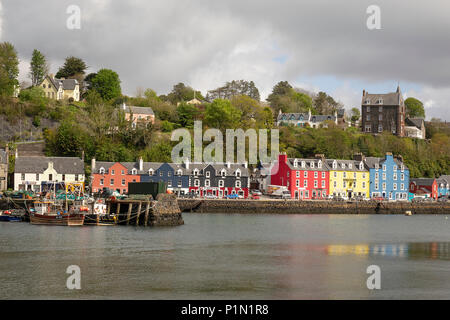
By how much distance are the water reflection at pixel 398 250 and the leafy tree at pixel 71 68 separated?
2970 inches

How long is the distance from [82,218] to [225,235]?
11603mm

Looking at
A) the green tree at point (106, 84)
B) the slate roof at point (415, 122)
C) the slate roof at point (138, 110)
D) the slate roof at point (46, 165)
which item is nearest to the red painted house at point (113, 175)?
the slate roof at point (46, 165)

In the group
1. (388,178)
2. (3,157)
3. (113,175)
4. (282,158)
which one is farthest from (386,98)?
(3,157)

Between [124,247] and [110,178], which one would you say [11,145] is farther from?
[124,247]

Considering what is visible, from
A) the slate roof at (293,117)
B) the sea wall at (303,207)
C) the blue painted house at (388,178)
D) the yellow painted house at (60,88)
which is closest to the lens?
the sea wall at (303,207)

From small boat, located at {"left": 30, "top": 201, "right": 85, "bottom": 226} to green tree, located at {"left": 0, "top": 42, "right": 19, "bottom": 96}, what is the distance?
4194cm

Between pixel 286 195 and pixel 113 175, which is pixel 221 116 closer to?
pixel 286 195

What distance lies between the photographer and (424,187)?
8631 centimetres

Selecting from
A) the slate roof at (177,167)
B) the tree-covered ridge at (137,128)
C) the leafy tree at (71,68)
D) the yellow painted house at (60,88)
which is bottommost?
the slate roof at (177,167)

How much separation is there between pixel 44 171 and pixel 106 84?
32138 mm

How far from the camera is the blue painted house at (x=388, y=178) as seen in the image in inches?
3223

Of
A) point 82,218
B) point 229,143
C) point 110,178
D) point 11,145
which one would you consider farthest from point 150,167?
point 82,218

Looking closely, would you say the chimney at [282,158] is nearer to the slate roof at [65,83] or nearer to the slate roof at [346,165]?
the slate roof at [346,165]
